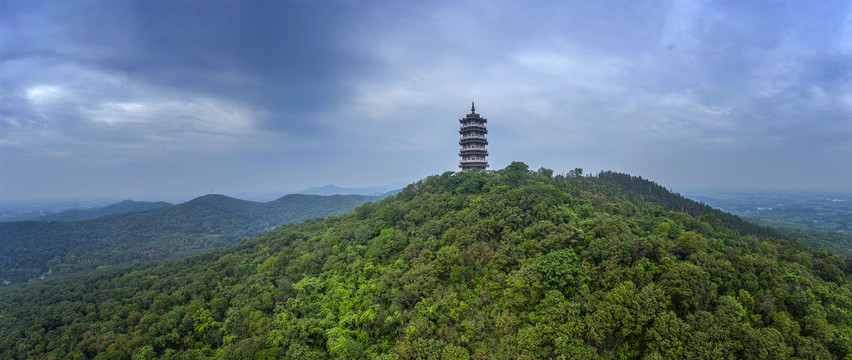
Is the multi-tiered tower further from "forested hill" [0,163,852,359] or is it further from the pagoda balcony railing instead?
"forested hill" [0,163,852,359]

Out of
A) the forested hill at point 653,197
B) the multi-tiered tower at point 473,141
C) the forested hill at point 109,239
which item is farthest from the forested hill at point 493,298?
the forested hill at point 109,239

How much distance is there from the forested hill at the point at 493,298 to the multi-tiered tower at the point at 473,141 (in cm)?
1722

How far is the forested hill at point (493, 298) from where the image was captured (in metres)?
14.8

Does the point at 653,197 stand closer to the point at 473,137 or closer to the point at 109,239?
the point at 473,137

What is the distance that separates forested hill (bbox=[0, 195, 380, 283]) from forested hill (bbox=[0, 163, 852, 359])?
79.1 m

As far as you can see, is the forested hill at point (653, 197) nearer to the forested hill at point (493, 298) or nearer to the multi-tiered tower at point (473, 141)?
the forested hill at point (493, 298)

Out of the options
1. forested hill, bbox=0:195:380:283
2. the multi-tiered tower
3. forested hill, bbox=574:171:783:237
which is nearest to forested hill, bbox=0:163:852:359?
forested hill, bbox=574:171:783:237

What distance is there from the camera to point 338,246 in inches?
1315

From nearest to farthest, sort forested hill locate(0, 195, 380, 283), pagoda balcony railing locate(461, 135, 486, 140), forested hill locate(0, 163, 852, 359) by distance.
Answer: forested hill locate(0, 163, 852, 359) < pagoda balcony railing locate(461, 135, 486, 140) < forested hill locate(0, 195, 380, 283)

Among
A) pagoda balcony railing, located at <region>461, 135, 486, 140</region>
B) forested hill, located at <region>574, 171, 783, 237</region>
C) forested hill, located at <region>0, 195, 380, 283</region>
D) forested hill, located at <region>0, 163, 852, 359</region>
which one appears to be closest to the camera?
forested hill, located at <region>0, 163, 852, 359</region>

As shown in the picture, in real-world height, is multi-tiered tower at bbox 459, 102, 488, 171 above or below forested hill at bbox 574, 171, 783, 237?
above

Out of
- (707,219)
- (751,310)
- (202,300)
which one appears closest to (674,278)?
(751,310)

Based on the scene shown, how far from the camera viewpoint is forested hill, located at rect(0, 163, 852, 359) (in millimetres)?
14766

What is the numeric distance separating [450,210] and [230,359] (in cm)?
2205
